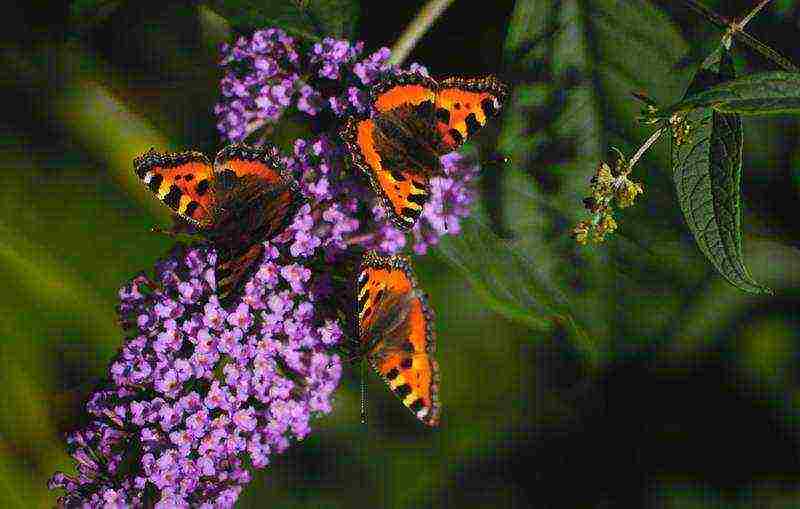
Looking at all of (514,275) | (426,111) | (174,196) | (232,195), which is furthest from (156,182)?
(514,275)

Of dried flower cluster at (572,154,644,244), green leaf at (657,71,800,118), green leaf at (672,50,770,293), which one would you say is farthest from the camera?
dried flower cluster at (572,154,644,244)

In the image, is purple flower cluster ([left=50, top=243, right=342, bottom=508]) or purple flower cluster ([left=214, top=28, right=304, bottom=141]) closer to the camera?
purple flower cluster ([left=50, top=243, right=342, bottom=508])

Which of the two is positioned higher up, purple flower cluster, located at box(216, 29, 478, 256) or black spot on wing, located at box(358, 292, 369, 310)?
purple flower cluster, located at box(216, 29, 478, 256)

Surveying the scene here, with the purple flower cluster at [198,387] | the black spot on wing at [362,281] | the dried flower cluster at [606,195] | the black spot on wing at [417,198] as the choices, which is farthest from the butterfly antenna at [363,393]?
the dried flower cluster at [606,195]

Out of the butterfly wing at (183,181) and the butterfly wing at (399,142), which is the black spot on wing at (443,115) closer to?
the butterfly wing at (399,142)

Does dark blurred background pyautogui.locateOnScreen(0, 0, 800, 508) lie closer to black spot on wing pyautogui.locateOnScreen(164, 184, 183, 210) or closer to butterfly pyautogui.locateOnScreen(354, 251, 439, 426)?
butterfly pyautogui.locateOnScreen(354, 251, 439, 426)

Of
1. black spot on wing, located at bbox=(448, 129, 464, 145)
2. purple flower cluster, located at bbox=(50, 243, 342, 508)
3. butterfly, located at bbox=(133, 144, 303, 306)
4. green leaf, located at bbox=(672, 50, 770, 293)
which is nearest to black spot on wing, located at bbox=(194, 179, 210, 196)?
butterfly, located at bbox=(133, 144, 303, 306)
